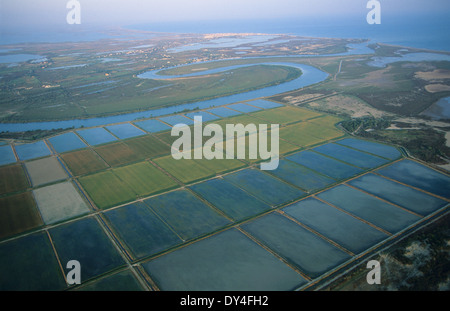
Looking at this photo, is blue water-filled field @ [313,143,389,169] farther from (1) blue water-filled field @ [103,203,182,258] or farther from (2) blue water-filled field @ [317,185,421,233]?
(1) blue water-filled field @ [103,203,182,258]

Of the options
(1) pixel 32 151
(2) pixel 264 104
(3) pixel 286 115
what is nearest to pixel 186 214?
(1) pixel 32 151

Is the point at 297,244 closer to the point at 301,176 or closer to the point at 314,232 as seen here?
the point at 314,232

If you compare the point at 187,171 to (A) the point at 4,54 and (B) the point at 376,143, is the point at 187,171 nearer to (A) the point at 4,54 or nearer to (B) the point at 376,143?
(B) the point at 376,143

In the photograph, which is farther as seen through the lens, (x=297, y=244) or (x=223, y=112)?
(x=223, y=112)

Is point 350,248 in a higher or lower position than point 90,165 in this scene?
lower

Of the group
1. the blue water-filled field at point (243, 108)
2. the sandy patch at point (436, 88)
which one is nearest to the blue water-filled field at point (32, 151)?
the blue water-filled field at point (243, 108)

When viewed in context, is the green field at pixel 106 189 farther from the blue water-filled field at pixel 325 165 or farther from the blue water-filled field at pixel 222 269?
the blue water-filled field at pixel 325 165

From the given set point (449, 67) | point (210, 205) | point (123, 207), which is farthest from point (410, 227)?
point (449, 67)
